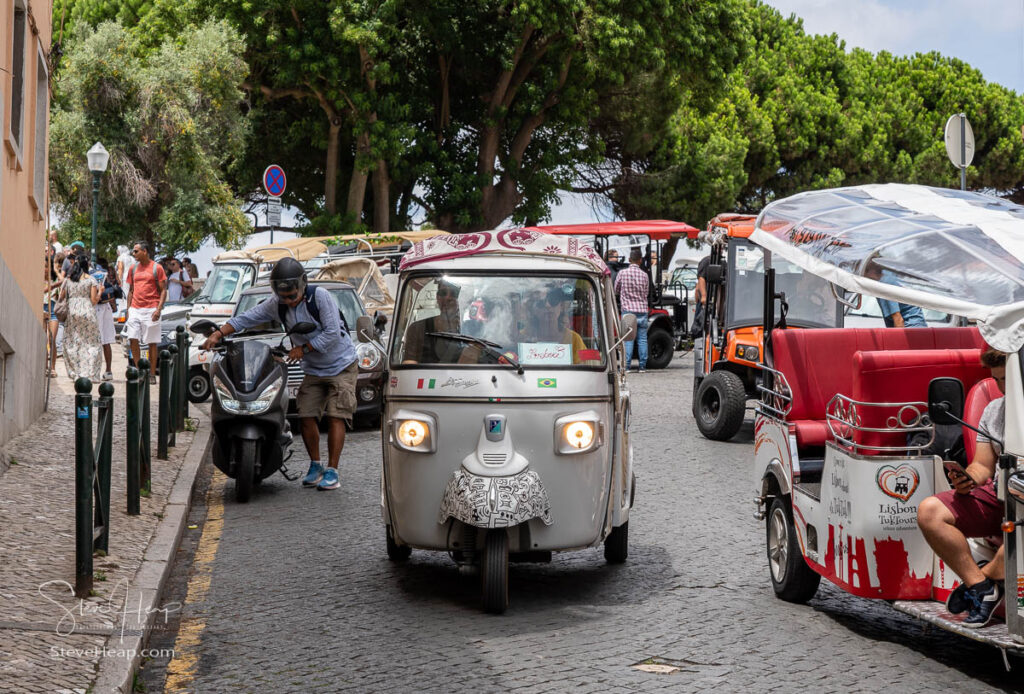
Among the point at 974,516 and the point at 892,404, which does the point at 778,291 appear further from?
the point at 974,516

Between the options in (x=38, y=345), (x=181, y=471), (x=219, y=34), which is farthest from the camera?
(x=219, y=34)

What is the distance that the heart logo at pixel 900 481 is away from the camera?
5.96 meters

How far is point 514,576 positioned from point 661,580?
2.77 feet

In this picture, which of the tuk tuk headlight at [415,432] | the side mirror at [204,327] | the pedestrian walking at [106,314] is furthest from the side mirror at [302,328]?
the pedestrian walking at [106,314]

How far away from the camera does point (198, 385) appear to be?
1683cm

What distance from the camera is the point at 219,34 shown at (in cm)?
3075

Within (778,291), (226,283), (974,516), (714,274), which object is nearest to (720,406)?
(778,291)

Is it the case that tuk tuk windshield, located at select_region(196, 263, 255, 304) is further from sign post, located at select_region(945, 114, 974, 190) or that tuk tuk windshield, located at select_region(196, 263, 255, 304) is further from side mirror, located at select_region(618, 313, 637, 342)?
side mirror, located at select_region(618, 313, 637, 342)

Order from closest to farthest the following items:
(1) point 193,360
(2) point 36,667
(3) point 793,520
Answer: (2) point 36,667 < (3) point 793,520 < (1) point 193,360

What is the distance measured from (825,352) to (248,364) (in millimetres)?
4577

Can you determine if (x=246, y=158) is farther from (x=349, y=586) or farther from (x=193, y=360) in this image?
(x=349, y=586)

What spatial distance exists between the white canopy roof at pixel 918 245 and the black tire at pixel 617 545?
186 cm

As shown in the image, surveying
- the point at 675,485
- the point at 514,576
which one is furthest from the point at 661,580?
the point at 675,485

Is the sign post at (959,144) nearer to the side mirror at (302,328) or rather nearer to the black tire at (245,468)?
the side mirror at (302,328)
